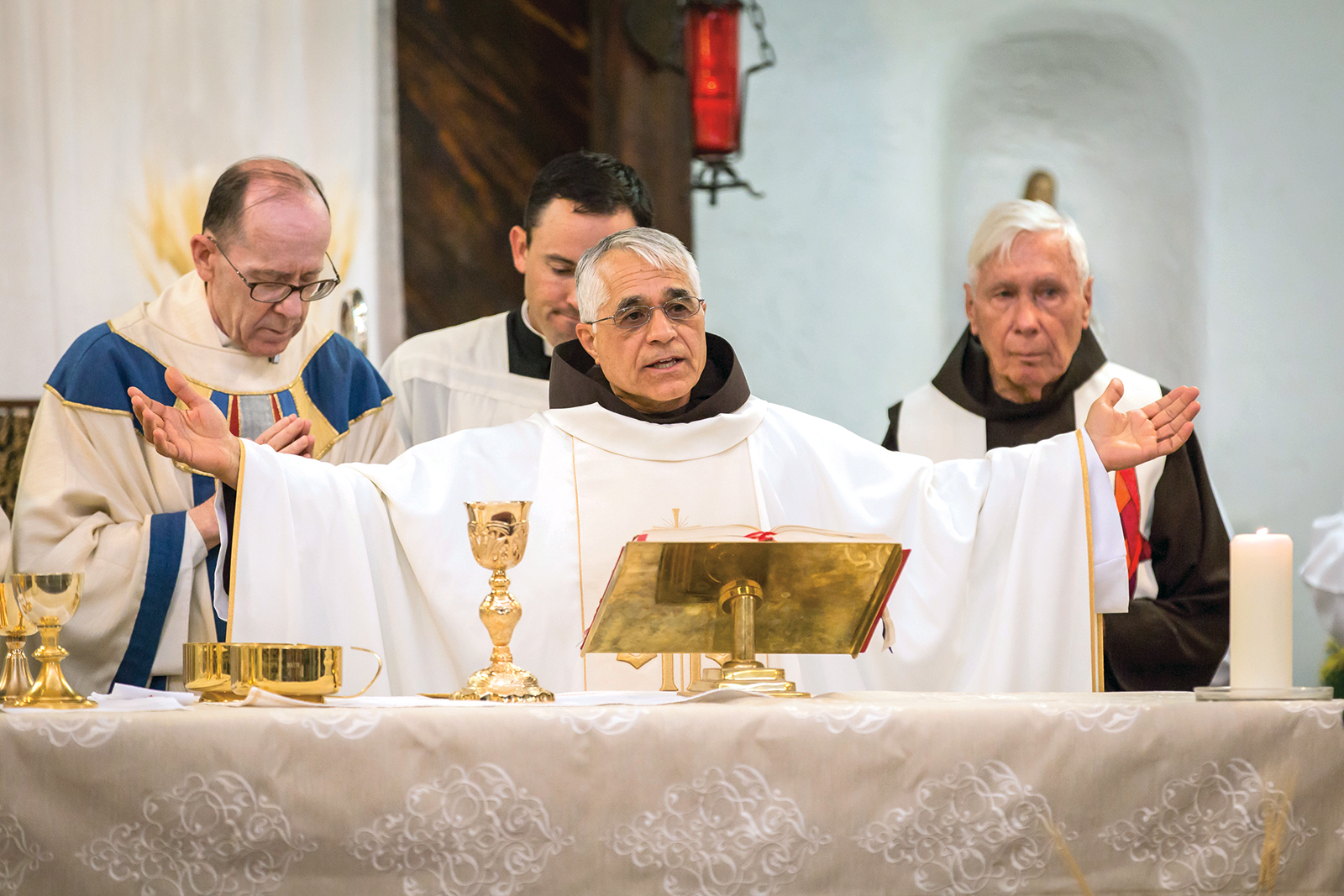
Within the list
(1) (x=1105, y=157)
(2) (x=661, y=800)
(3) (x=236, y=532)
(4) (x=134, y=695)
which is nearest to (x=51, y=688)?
(4) (x=134, y=695)

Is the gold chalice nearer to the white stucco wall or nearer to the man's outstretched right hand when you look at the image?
the man's outstretched right hand

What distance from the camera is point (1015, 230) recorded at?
4.67 metres

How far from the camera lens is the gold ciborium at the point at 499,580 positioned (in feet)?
8.54

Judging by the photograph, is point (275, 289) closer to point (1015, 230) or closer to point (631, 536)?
point (631, 536)

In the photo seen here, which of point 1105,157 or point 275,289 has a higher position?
point 1105,157

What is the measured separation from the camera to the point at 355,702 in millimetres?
2469

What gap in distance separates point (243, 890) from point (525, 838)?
396 mm

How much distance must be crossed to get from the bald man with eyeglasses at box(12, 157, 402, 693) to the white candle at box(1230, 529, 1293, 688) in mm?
2061

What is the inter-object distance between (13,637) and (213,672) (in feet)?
1.18

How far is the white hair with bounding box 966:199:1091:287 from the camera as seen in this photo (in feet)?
15.2

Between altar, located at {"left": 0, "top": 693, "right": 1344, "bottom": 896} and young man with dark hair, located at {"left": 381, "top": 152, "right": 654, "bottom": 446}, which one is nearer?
altar, located at {"left": 0, "top": 693, "right": 1344, "bottom": 896}

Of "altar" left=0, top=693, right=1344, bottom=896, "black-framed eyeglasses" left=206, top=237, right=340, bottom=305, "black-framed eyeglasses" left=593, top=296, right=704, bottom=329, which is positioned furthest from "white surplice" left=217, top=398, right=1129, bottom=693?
"altar" left=0, top=693, right=1344, bottom=896

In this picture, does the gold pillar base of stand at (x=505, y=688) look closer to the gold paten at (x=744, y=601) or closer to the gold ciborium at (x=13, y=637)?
the gold paten at (x=744, y=601)

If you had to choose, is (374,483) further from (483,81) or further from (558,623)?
(483,81)
